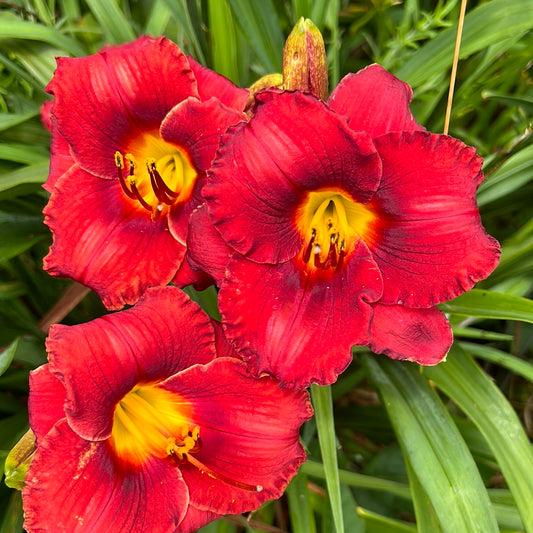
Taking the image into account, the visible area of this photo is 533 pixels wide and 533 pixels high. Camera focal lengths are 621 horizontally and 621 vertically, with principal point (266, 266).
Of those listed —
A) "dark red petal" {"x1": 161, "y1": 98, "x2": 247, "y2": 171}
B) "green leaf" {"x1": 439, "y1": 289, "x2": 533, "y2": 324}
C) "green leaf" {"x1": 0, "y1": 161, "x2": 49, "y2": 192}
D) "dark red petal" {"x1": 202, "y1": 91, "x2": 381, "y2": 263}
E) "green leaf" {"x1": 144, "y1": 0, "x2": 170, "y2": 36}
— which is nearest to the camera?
"dark red petal" {"x1": 202, "y1": 91, "x2": 381, "y2": 263}

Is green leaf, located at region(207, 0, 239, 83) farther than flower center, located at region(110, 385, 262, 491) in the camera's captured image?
Yes

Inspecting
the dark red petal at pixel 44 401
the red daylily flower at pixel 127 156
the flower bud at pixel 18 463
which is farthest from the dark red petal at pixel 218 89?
the flower bud at pixel 18 463

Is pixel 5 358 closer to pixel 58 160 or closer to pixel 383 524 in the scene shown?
pixel 58 160

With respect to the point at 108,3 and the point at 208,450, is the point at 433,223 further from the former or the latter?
the point at 108,3

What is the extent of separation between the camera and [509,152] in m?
1.10

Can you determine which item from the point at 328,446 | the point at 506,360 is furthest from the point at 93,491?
the point at 506,360

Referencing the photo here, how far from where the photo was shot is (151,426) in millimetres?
912

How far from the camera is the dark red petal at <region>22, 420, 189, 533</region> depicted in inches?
30.6

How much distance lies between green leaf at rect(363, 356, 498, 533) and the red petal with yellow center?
17.6 inches

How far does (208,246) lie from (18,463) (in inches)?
15.6

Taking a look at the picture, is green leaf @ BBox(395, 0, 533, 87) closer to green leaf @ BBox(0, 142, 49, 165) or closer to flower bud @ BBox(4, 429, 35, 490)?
green leaf @ BBox(0, 142, 49, 165)

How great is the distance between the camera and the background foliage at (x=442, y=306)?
98 cm

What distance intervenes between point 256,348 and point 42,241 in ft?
2.36

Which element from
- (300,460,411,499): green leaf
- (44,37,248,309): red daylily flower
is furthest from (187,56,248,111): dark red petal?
(300,460,411,499): green leaf
